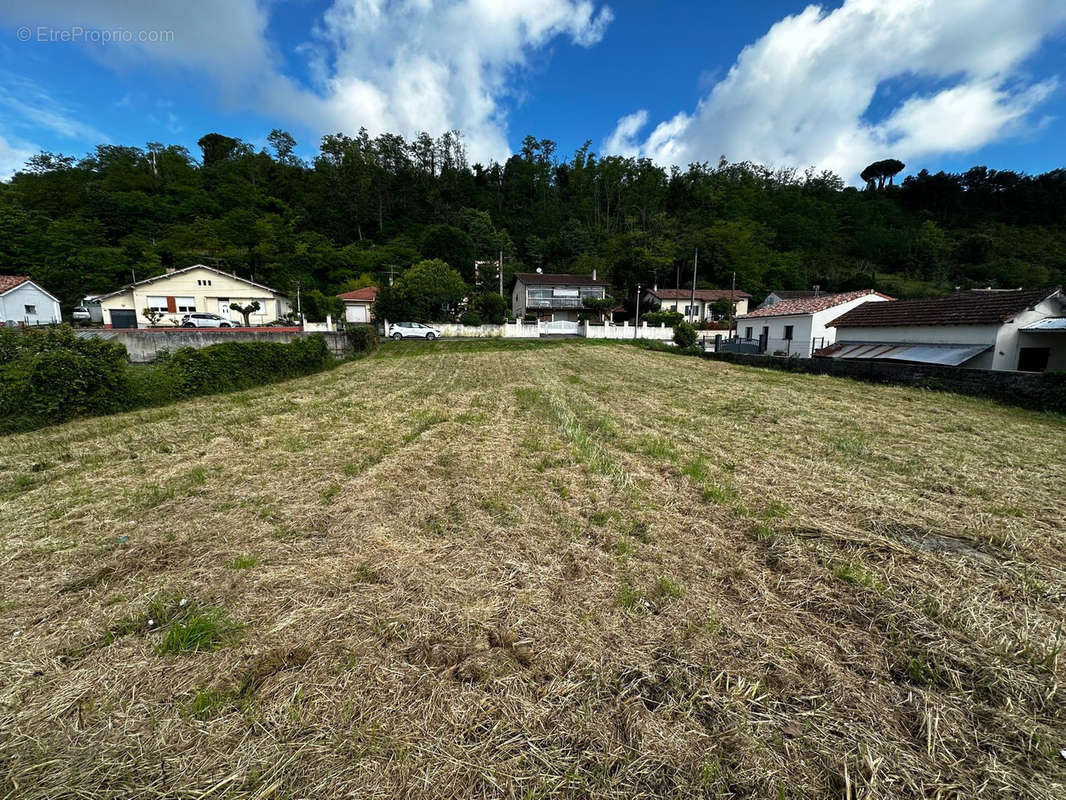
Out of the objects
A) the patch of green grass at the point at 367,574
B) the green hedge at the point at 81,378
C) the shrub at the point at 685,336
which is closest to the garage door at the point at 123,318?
the green hedge at the point at 81,378

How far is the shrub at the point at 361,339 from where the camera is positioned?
20.6m

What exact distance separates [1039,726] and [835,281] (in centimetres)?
7502

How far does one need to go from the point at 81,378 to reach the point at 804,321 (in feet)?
106

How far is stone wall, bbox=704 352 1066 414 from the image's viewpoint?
10617 mm

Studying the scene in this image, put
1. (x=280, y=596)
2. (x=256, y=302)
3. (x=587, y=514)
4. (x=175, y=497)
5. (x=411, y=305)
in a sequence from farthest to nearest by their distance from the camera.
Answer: (x=256, y=302) < (x=411, y=305) < (x=175, y=497) < (x=587, y=514) < (x=280, y=596)

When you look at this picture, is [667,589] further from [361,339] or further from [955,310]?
[955,310]

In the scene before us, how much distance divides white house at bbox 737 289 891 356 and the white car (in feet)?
80.9

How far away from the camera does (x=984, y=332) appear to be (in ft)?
50.7

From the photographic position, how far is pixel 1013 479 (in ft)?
17.3

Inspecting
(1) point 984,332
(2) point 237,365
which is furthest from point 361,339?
(1) point 984,332

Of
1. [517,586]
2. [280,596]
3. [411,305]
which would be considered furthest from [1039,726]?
[411,305]

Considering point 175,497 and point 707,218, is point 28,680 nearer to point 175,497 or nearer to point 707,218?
point 175,497

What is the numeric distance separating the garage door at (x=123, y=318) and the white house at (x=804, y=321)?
4610 cm

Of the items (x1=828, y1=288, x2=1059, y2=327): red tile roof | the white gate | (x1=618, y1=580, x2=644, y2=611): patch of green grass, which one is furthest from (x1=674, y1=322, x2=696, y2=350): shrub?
(x1=618, y1=580, x2=644, y2=611): patch of green grass
